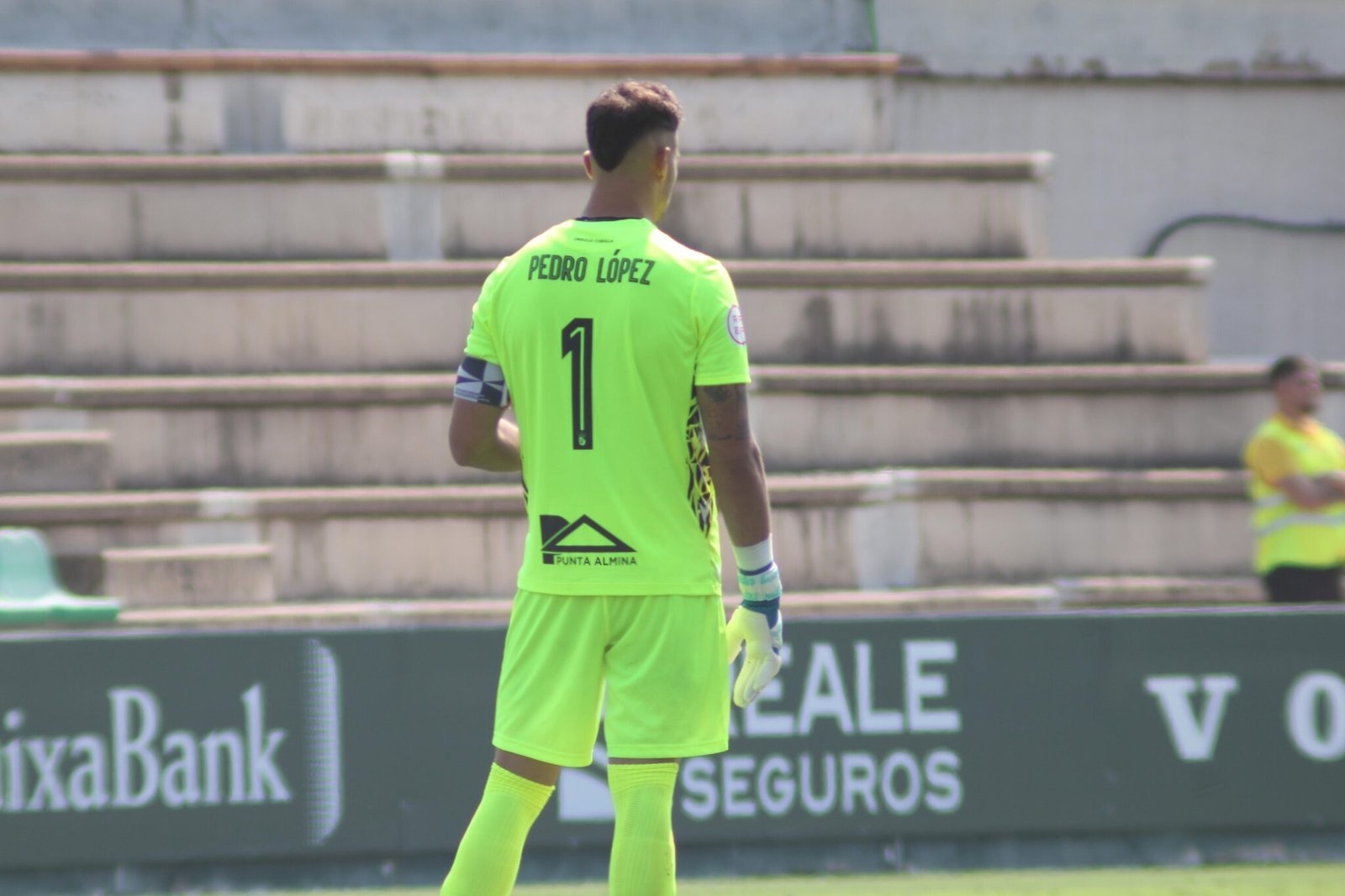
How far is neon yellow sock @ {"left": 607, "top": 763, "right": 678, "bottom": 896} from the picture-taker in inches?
149

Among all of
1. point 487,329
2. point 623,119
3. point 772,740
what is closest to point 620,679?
point 487,329

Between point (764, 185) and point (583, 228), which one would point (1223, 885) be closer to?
point (583, 228)

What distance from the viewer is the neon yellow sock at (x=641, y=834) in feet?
12.4

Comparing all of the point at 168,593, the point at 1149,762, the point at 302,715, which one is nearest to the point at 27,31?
the point at 168,593

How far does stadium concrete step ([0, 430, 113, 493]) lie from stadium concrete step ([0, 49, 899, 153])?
2757 millimetres

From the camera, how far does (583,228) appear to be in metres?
3.88

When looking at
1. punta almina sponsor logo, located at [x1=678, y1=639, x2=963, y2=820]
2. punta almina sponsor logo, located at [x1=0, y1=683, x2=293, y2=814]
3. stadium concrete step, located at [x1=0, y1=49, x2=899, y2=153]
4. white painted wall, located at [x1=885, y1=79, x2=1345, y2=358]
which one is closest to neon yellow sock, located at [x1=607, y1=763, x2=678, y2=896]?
punta almina sponsor logo, located at [x1=678, y1=639, x2=963, y2=820]

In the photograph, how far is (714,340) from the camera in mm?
3795

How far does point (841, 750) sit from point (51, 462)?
582cm

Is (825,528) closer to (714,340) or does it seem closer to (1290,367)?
(1290,367)

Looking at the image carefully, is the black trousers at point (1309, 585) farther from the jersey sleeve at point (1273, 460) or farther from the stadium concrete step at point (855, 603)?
the stadium concrete step at point (855, 603)

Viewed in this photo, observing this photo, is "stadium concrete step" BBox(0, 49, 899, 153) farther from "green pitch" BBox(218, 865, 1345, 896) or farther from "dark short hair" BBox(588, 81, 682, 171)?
"dark short hair" BBox(588, 81, 682, 171)

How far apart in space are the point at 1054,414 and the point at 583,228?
8.07 meters

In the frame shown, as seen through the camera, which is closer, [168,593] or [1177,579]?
[168,593]
